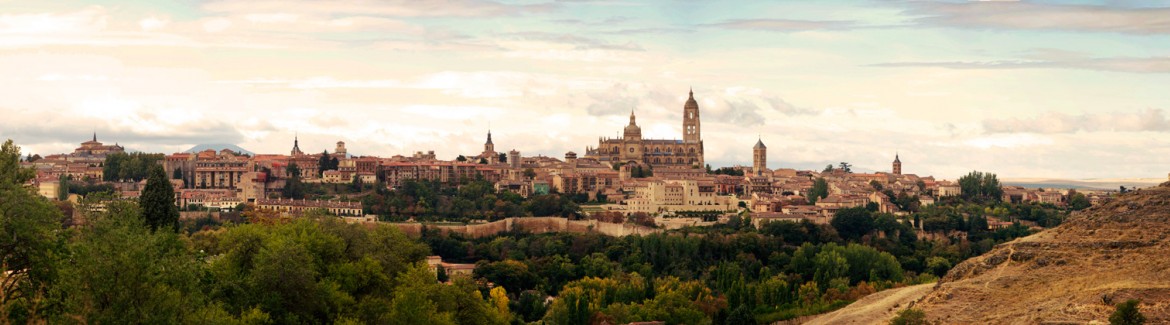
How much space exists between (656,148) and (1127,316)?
84256mm

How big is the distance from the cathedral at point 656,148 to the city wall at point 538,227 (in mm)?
34087

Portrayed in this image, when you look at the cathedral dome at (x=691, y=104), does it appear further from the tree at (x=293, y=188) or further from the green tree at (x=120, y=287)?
the green tree at (x=120, y=287)

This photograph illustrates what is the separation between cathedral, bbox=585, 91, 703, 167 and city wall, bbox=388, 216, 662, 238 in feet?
112

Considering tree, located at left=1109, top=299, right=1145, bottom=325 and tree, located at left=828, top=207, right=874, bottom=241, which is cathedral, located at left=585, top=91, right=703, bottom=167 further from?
tree, located at left=1109, top=299, right=1145, bottom=325

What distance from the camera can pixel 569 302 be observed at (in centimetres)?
4172

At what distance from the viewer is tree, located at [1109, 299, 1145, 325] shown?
21.3 metres

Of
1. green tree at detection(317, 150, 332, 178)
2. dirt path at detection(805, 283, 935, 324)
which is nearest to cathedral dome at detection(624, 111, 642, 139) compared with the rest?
green tree at detection(317, 150, 332, 178)

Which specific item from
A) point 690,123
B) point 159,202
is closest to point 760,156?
point 690,123

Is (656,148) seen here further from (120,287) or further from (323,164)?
(120,287)

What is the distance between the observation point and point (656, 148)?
10556 cm

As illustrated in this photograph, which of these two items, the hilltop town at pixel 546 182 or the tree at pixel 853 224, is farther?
the hilltop town at pixel 546 182

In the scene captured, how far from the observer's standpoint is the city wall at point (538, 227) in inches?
2566

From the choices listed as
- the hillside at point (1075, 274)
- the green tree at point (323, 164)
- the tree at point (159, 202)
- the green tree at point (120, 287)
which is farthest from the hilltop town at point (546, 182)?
the green tree at point (120, 287)

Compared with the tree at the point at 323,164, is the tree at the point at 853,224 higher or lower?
lower
